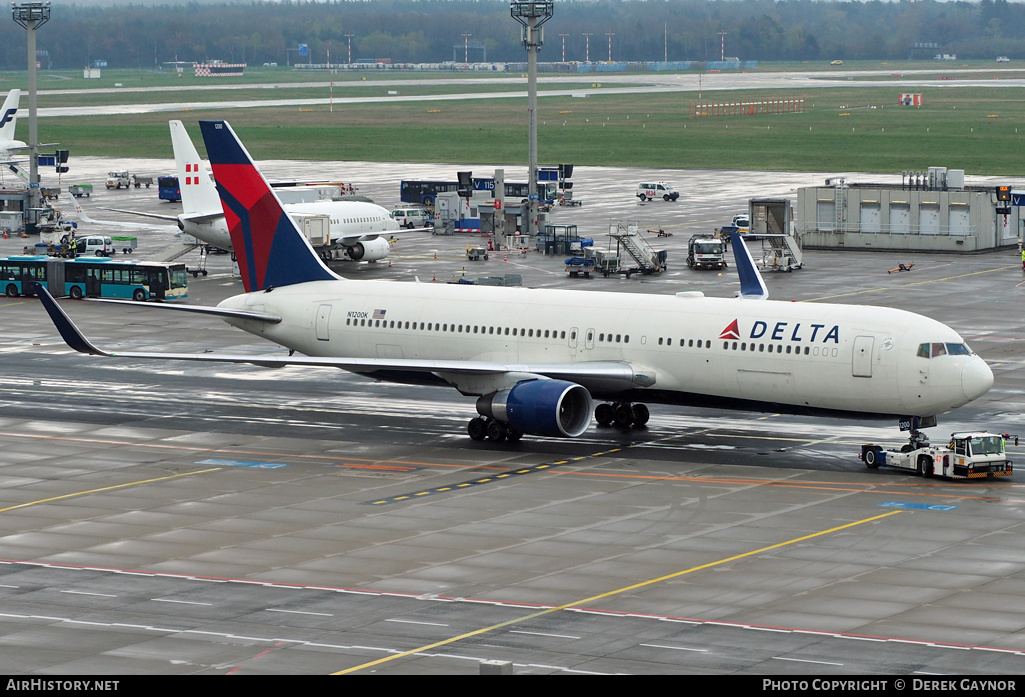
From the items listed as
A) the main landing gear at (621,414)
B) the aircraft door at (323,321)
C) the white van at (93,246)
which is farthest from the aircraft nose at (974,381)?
the white van at (93,246)

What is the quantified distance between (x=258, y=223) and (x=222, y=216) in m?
38.7

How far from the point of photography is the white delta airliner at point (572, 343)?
47.1 meters

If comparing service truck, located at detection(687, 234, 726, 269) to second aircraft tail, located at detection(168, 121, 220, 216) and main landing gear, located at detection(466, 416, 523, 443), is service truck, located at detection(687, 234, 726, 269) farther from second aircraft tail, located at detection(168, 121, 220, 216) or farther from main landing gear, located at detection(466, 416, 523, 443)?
main landing gear, located at detection(466, 416, 523, 443)

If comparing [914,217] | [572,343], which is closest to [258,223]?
[572,343]

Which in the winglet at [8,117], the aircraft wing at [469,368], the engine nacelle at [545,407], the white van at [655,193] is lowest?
the engine nacelle at [545,407]

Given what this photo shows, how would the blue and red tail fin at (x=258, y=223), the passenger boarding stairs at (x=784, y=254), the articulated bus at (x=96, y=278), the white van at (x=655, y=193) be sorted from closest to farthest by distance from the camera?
the blue and red tail fin at (x=258, y=223) < the articulated bus at (x=96, y=278) < the passenger boarding stairs at (x=784, y=254) < the white van at (x=655, y=193)

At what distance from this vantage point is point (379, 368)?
5172 centimetres

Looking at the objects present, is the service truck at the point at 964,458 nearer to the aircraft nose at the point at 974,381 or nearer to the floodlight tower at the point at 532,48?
the aircraft nose at the point at 974,381

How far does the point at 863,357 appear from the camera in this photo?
154ft

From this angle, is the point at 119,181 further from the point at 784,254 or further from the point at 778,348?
the point at 778,348

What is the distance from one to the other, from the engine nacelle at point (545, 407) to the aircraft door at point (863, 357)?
8.51 metres

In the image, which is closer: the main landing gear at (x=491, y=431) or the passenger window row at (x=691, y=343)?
the passenger window row at (x=691, y=343)

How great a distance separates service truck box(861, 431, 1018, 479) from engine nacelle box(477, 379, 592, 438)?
33.2ft

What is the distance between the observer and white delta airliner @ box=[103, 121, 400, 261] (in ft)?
314
